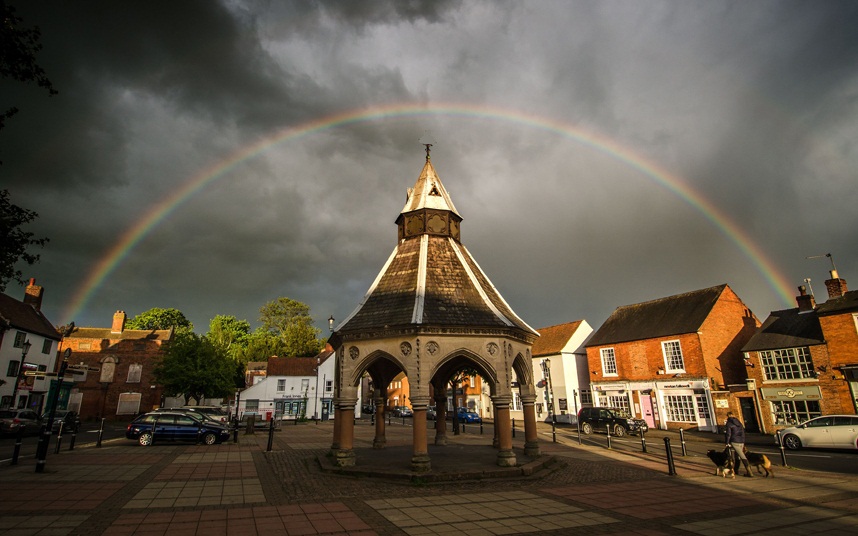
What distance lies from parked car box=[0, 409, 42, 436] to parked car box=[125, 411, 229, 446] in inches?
357

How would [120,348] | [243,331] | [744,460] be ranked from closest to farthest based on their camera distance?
[744,460]
[120,348]
[243,331]

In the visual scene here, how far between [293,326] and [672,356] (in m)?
53.5

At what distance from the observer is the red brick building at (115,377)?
A: 4838 centimetres

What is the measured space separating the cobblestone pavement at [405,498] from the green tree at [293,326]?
173 feet

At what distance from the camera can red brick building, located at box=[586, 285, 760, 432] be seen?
33906 mm

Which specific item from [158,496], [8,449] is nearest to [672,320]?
[158,496]

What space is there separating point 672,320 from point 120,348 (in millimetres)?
57072

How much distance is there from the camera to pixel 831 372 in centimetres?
2722

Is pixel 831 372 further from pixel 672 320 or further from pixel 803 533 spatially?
pixel 803 533

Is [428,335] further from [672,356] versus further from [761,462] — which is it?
[672,356]

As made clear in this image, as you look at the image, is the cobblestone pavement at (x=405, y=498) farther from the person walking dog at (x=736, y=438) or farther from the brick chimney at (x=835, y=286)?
the brick chimney at (x=835, y=286)

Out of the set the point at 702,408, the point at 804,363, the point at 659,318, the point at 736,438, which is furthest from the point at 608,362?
the point at 736,438

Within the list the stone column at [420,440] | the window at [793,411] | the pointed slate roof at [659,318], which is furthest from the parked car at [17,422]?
the window at [793,411]

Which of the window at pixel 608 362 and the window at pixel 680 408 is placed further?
the window at pixel 608 362
